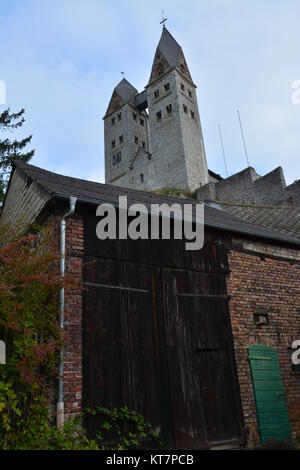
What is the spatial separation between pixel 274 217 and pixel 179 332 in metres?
10.5

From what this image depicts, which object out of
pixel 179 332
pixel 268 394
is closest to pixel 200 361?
pixel 179 332

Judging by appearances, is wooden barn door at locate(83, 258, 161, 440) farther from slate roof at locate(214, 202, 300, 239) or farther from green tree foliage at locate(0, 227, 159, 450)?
slate roof at locate(214, 202, 300, 239)

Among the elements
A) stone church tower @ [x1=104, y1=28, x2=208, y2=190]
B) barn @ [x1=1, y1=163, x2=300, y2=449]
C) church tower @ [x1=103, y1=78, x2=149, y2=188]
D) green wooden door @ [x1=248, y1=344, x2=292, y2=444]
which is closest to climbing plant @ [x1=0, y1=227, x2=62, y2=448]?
barn @ [x1=1, y1=163, x2=300, y2=449]

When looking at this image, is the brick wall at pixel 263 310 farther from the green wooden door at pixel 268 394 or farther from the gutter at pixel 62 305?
the gutter at pixel 62 305

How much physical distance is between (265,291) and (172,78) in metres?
42.9

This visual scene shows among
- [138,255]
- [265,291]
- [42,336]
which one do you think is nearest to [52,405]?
[42,336]

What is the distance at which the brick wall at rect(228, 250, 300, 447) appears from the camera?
27.6ft

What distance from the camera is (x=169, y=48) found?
5100 cm

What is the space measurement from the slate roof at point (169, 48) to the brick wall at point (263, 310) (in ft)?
143

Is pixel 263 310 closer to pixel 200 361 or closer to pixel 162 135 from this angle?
pixel 200 361

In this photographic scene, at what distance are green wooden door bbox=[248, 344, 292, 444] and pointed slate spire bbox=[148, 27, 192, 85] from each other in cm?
4522

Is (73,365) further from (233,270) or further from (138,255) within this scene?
(233,270)

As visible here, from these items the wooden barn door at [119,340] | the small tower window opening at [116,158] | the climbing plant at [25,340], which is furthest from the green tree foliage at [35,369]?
the small tower window opening at [116,158]

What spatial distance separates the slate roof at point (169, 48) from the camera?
4900 cm
